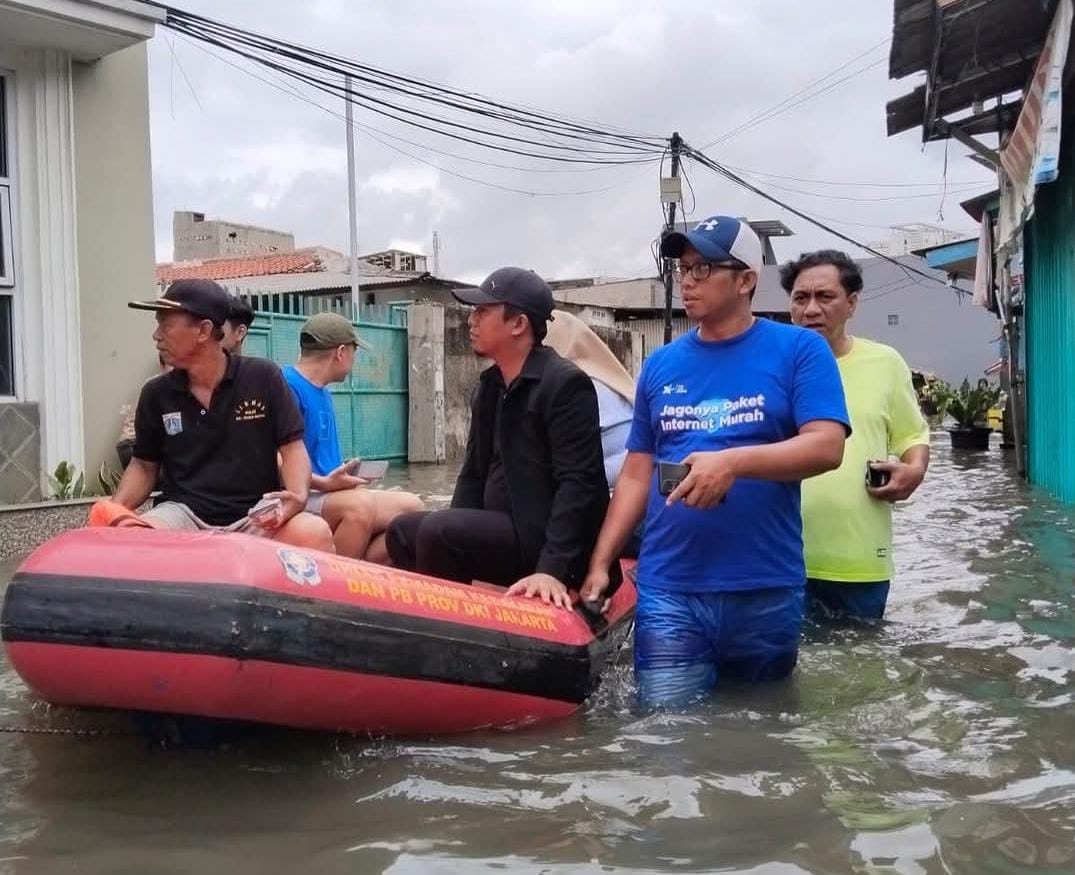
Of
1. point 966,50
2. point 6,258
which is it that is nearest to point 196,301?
point 6,258

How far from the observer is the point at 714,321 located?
10.4ft

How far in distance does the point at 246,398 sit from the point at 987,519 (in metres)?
6.03

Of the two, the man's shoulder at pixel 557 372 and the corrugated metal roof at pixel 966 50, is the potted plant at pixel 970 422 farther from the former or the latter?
the man's shoulder at pixel 557 372

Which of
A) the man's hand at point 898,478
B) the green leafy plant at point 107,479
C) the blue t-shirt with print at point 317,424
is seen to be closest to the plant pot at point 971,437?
the green leafy plant at point 107,479

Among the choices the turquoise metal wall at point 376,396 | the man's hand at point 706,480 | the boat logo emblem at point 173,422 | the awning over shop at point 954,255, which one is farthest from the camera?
the awning over shop at point 954,255

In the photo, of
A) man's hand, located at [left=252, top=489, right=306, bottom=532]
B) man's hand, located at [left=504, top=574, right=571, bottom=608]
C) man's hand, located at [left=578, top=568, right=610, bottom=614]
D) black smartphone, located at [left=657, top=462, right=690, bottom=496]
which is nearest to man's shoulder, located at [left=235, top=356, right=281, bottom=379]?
man's hand, located at [left=252, top=489, right=306, bottom=532]

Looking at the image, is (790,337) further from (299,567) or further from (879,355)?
(299,567)

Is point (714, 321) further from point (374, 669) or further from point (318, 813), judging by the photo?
point (318, 813)

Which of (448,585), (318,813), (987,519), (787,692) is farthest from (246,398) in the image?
(987,519)

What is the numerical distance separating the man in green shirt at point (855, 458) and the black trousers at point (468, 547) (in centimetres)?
115

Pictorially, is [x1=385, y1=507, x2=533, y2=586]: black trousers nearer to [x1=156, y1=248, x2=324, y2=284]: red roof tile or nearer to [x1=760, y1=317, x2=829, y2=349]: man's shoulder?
[x1=760, y1=317, x2=829, y2=349]: man's shoulder

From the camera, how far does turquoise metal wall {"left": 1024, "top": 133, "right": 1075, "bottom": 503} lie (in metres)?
7.90

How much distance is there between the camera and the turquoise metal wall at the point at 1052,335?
7902 mm

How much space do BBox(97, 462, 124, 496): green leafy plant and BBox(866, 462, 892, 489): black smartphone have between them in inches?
210
